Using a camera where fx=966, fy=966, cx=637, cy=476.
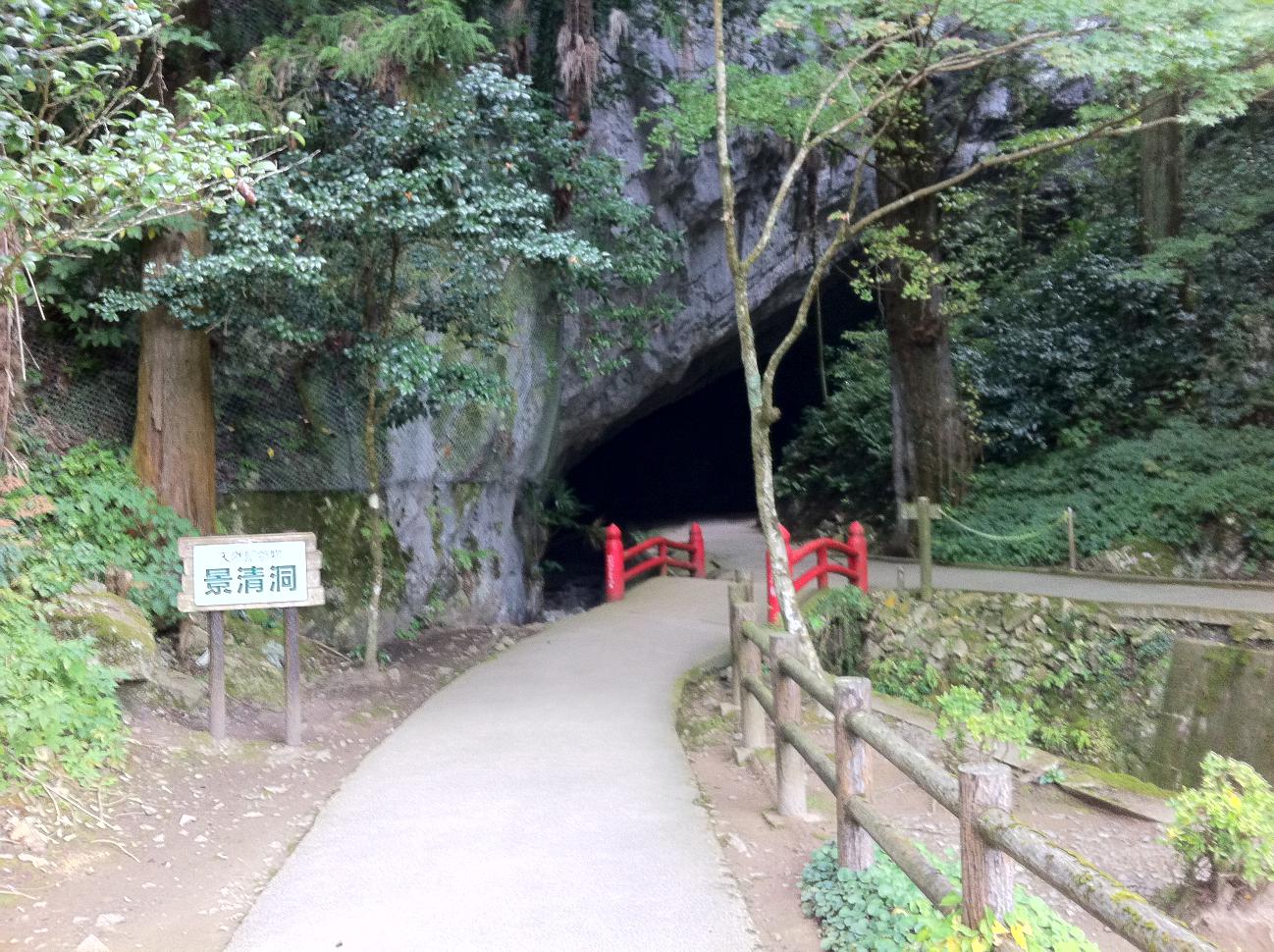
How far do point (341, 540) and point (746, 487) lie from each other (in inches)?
861

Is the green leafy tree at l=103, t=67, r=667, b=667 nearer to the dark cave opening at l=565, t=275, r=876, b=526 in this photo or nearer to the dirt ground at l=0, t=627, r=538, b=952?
the dirt ground at l=0, t=627, r=538, b=952

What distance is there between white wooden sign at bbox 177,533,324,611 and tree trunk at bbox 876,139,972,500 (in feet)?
32.4

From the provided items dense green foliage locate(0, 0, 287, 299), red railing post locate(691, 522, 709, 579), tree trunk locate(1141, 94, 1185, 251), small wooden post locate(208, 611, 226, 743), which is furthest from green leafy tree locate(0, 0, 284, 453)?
tree trunk locate(1141, 94, 1185, 251)

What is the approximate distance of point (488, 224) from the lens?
7691mm

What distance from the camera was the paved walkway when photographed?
10523 mm

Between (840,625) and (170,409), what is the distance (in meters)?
7.51

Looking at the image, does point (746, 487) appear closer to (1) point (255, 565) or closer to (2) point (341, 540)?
(2) point (341, 540)

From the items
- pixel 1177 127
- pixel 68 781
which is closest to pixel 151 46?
pixel 68 781

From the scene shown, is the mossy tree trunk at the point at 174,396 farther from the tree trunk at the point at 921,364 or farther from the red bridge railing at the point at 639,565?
the tree trunk at the point at 921,364

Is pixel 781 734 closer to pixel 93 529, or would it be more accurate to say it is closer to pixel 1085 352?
pixel 93 529

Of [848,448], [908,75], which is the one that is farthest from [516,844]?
[848,448]

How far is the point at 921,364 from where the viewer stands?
49.3ft

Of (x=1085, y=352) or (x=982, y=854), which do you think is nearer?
(x=982, y=854)

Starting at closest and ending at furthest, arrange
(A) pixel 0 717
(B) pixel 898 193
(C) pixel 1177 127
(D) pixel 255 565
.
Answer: (A) pixel 0 717 → (D) pixel 255 565 → (B) pixel 898 193 → (C) pixel 1177 127
